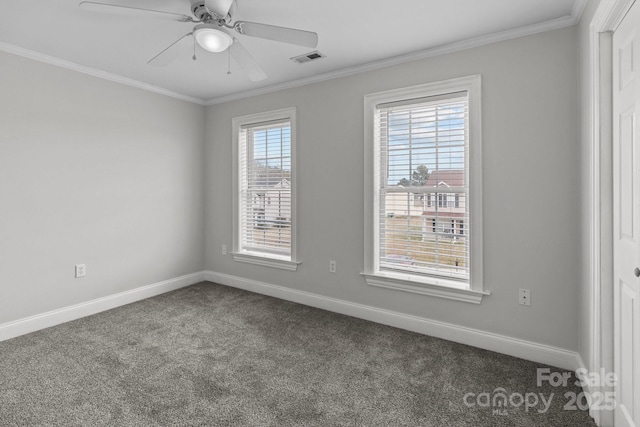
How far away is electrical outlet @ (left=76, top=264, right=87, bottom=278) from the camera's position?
3335mm

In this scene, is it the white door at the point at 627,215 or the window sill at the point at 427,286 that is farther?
the window sill at the point at 427,286

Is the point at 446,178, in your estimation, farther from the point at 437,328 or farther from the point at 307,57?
the point at 307,57

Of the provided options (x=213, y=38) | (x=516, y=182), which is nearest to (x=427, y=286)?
(x=516, y=182)

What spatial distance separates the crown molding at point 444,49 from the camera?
91.3 inches

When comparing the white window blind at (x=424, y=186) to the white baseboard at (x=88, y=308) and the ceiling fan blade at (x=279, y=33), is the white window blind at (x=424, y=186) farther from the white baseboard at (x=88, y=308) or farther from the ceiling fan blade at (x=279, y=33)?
the white baseboard at (x=88, y=308)

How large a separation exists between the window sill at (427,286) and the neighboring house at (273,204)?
125cm

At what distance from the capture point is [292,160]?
376 centimetres

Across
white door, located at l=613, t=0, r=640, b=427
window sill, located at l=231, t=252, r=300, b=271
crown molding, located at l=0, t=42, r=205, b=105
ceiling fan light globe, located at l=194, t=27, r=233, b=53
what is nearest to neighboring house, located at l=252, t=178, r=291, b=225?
window sill, located at l=231, t=252, r=300, b=271

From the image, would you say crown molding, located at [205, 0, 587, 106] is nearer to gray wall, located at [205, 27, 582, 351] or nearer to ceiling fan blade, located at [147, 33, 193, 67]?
gray wall, located at [205, 27, 582, 351]

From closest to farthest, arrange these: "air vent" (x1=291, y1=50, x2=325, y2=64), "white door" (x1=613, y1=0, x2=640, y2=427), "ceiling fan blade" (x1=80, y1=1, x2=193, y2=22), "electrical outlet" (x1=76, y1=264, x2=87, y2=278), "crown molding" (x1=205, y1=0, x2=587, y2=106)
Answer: "white door" (x1=613, y1=0, x2=640, y2=427)
"ceiling fan blade" (x1=80, y1=1, x2=193, y2=22)
"crown molding" (x1=205, y1=0, x2=587, y2=106)
"air vent" (x1=291, y1=50, x2=325, y2=64)
"electrical outlet" (x1=76, y1=264, x2=87, y2=278)

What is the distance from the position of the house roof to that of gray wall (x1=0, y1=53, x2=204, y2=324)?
3.06 meters

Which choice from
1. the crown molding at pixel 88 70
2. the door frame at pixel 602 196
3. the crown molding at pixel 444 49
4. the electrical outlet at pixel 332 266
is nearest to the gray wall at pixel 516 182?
the crown molding at pixel 444 49

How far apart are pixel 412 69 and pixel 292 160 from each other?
1530 millimetres

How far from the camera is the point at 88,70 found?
130 inches
